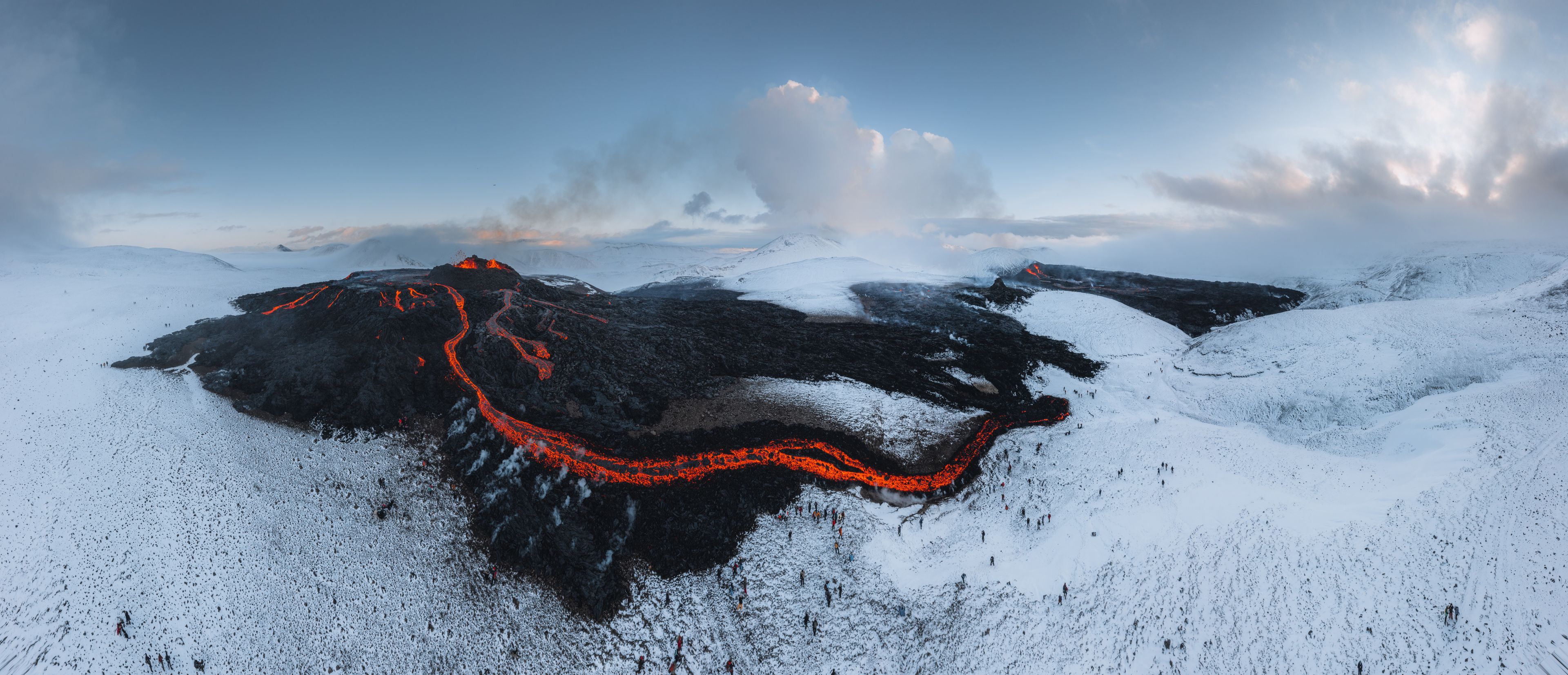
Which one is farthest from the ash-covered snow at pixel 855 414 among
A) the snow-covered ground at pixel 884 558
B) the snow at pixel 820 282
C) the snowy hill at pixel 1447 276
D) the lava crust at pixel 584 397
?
the snowy hill at pixel 1447 276

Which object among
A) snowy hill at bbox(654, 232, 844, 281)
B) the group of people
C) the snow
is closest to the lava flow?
the group of people

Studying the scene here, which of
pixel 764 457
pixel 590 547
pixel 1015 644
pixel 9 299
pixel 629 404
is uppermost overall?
pixel 9 299

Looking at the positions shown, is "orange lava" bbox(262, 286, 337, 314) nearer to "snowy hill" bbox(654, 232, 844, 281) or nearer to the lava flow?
the lava flow

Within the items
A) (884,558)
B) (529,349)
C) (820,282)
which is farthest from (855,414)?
(820,282)

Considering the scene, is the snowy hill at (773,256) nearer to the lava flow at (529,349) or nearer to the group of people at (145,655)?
the lava flow at (529,349)

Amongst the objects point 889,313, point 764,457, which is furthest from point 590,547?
point 889,313

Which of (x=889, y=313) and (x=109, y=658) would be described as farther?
(x=889, y=313)

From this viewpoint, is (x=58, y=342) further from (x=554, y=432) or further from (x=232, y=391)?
(x=554, y=432)

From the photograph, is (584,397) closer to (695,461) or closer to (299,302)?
(695,461)
